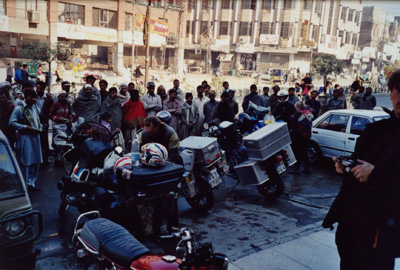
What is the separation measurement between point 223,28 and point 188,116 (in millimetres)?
47239

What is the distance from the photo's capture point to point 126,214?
4516 mm

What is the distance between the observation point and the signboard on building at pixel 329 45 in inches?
2237

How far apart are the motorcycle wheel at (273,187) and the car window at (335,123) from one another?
137 inches

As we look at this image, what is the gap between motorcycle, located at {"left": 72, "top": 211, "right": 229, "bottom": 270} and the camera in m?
2.69

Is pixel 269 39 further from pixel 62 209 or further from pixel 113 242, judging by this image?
pixel 113 242

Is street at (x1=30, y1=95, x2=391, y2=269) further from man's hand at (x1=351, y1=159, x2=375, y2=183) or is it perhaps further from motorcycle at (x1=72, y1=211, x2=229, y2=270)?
man's hand at (x1=351, y1=159, x2=375, y2=183)

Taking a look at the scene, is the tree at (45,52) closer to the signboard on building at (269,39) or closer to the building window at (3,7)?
the building window at (3,7)

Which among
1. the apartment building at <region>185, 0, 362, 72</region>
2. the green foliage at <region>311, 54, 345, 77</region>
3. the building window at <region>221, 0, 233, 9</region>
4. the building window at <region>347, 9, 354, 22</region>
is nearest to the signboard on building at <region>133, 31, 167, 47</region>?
the apartment building at <region>185, 0, 362, 72</region>

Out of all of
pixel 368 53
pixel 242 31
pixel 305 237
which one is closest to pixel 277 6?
pixel 242 31

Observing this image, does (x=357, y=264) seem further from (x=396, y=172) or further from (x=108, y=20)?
(x=108, y=20)

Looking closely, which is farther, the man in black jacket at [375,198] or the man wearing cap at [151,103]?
the man wearing cap at [151,103]

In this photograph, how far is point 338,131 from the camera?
9852 mm

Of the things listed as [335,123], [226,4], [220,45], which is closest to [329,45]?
[226,4]

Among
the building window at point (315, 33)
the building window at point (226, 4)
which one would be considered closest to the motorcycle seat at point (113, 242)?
the building window at point (226, 4)
